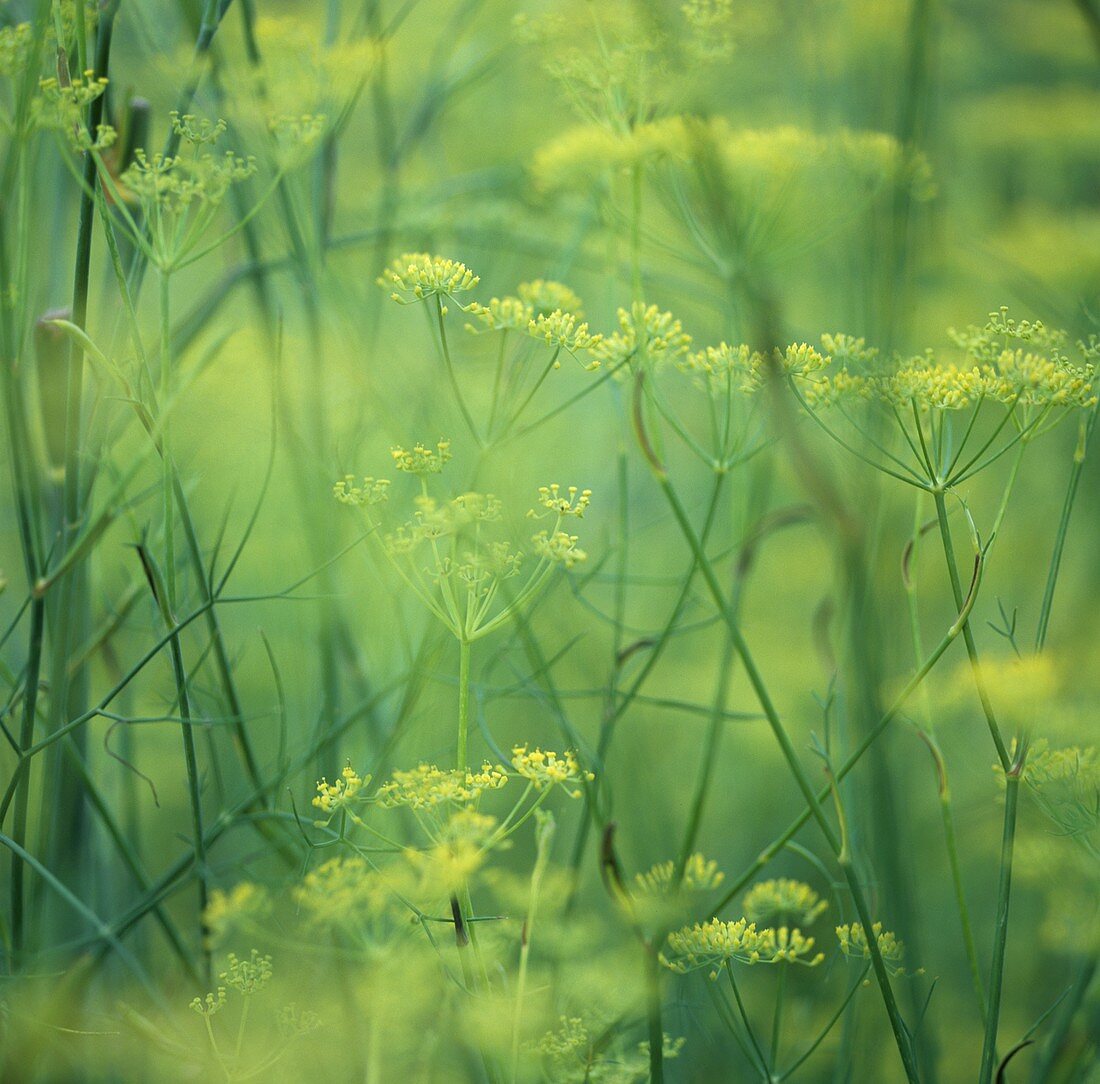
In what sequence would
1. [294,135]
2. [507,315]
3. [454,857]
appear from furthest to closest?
1. [294,135]
2. [507,315]
3. [454,857]

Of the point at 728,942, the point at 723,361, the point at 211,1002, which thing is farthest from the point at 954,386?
the point at 211,1002

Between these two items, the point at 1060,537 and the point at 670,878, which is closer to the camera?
the point at 1060,537

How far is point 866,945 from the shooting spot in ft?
1.99

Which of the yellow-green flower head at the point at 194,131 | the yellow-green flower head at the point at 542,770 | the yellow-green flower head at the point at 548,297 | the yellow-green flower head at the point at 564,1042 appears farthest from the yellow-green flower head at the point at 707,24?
the yellow-green flower head at the point at 564,1042

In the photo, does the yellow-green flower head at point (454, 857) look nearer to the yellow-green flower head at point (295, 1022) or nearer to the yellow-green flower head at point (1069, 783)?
the yellow-green flower head at point (295, 1022)

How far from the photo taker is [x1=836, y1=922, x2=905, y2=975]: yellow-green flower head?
1.92 ft

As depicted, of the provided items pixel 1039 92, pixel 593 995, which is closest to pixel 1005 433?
pixel 1039 92

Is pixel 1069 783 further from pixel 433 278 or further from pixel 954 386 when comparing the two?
pixel 433 278

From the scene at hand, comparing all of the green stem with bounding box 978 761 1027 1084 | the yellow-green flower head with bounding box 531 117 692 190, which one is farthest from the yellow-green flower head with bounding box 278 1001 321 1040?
the yellow-green flower head with bounding box 531 117 692 190

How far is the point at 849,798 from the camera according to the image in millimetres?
738

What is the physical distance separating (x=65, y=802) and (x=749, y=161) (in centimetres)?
71

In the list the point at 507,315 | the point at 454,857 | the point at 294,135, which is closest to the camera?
the point at 454,857

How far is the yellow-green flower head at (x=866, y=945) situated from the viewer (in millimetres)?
586

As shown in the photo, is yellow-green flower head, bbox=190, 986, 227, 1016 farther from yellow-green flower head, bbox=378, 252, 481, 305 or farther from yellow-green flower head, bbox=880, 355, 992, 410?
yellow-green flower head, bbox=880, 355, 992, 410
